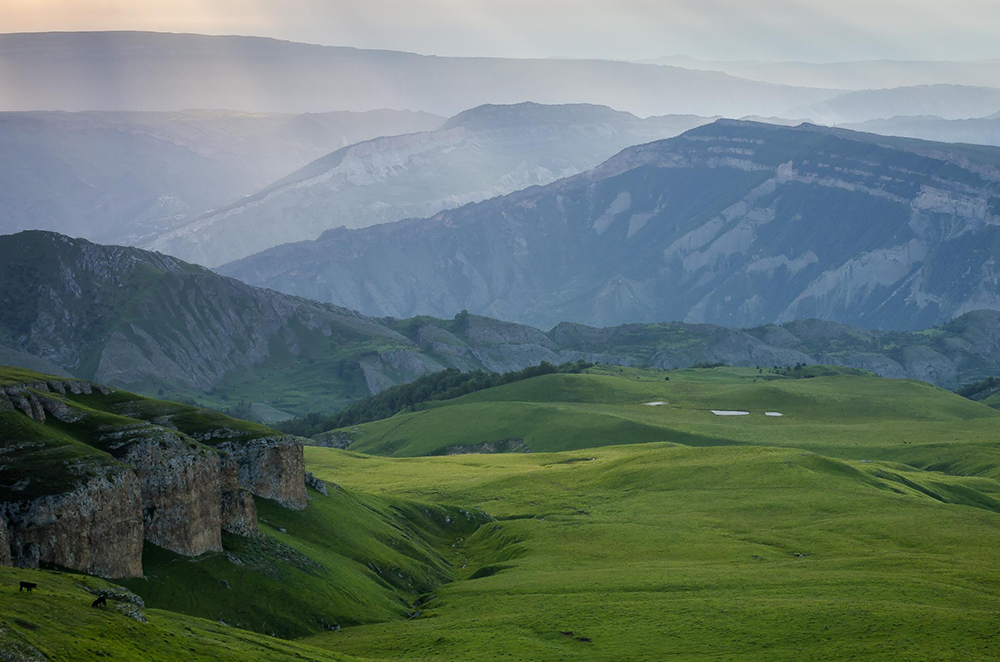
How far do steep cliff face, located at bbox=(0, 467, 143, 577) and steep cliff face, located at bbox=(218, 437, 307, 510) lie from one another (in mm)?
21350

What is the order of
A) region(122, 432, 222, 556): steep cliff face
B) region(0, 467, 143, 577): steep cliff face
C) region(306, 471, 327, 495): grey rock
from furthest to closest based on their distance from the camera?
region(306, 471, 327, 495): grey rock → region(122, 432, 222, 556): steep cliff face → region(0, 467, 143, 577): steep cliff face

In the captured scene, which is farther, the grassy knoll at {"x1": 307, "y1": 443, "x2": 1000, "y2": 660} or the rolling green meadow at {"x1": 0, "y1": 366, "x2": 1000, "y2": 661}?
the grassy knoll at {"x1": 307, "y1": 443, "x2": 1000, "y2": 660}

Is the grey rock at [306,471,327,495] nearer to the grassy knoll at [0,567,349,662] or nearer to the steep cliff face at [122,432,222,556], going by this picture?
the steep cliff face at [122,432,222,556]

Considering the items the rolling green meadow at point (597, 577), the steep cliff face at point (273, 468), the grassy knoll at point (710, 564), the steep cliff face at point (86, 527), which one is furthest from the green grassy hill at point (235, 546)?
the grassy knoll at point (710, 564)

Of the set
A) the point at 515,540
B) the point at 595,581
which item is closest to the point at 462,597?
the point at 595,581

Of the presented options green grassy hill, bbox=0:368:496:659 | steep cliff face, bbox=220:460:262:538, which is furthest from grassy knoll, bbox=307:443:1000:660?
steep cliff face, bbox=220:460:262:538

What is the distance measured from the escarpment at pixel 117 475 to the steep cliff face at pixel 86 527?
0.06 m

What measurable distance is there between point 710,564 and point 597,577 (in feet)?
38.5

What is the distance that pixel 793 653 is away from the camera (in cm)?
7575

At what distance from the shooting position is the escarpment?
68125 mm

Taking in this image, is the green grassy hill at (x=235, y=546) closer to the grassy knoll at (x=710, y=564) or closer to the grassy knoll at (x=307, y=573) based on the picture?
the grassy knoll at (x=307, y=573)

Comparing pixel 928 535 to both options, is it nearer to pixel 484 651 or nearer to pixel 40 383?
pixel 484 651

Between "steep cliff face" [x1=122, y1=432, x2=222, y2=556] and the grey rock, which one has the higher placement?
"steep cliff face" [x1=122, y1=432, x2=222, y2=556]

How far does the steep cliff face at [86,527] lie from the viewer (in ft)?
220
